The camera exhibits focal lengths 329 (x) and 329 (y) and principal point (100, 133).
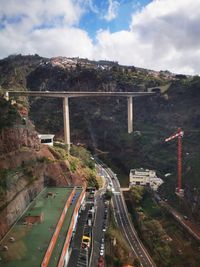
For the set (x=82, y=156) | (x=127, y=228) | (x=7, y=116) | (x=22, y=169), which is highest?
(x=7, y=116)

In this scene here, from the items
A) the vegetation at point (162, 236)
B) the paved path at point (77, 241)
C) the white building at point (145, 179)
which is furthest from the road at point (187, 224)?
the paved path at point (77, 241)

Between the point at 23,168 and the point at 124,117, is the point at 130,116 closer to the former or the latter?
the point at 124,117

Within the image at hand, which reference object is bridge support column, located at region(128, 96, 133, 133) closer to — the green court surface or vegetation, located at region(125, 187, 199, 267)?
vegetation, located at region(125, 187, 199, 267)

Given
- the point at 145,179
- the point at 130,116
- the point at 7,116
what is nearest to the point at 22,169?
the point at 7,116

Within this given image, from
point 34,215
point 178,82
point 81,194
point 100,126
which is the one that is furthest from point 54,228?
point 178,82

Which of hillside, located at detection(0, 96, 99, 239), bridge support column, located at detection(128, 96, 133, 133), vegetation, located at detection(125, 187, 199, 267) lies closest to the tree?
vegetation, located at detection(125, 187, 199, 267)
